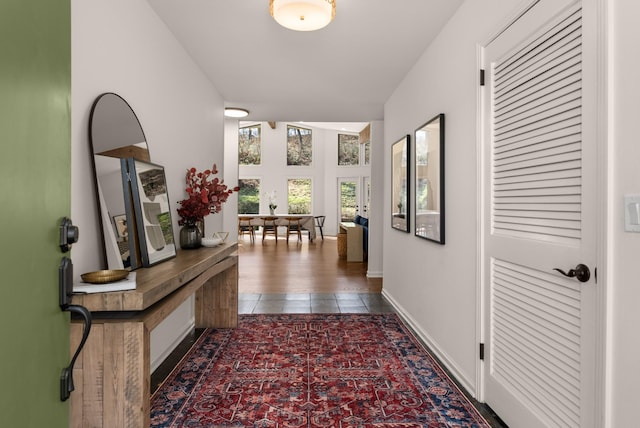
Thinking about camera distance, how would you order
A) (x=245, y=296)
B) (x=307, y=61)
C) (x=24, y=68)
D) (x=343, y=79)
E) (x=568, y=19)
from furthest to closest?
(x=245, y=296)
(x=343, y=79)
(x=307, y=61)
(x=568, y=19)
(x=24, y=68)

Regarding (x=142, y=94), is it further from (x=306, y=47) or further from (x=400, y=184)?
(x=400, y=184)

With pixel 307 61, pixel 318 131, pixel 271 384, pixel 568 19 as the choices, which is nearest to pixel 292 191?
pixel 318 131

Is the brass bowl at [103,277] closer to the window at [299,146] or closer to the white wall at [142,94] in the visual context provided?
the white wall at [142,94]

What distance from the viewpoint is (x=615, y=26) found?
1.32 metres

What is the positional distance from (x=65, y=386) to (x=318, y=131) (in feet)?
42.0

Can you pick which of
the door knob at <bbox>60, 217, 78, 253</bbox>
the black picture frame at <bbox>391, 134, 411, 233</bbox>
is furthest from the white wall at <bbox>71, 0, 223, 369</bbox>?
the black picture frame at <bbox>391, 134, 411, 233</bbox>

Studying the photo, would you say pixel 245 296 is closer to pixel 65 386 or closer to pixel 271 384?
pixel 271 384

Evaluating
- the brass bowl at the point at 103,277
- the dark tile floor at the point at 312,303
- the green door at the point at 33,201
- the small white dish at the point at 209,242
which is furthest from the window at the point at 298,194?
the green door at the point at 33,201

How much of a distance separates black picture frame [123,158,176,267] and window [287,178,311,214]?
10785mm

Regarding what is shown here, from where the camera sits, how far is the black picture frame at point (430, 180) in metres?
2.91

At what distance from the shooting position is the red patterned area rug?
6.91 feet

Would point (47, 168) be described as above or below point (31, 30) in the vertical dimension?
below

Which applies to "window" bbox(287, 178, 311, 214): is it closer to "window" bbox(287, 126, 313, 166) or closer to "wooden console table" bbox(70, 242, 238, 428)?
"window" bbox(287, 126, 313, 166)

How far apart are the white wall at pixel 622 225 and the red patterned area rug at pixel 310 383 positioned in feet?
3.17
